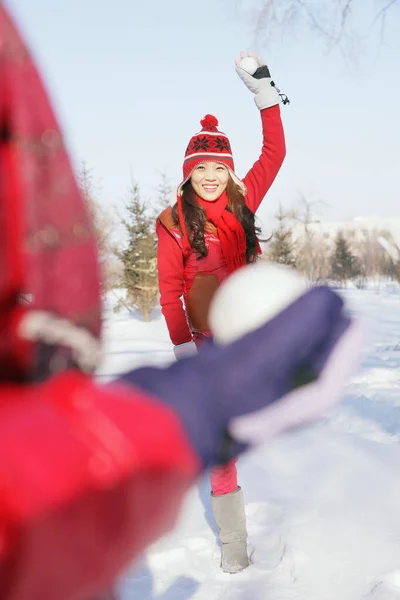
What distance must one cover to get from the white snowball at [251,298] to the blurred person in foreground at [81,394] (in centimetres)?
6

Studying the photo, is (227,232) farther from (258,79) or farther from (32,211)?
(32,211)

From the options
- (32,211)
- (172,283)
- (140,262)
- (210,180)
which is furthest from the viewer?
(140,262)

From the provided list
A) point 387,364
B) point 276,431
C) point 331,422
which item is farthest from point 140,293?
point 276,431

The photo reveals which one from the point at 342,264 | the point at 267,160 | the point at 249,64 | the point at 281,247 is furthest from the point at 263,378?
the point at 342,264

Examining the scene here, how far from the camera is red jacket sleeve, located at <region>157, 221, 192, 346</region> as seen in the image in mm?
2484

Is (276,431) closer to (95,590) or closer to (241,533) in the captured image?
(95,590)

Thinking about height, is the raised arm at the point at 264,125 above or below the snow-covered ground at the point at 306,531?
above

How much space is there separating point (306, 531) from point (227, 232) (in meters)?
1.39

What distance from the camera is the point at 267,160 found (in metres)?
2.78

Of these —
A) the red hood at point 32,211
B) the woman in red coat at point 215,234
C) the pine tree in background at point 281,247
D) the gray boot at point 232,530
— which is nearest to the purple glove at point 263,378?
the red hood at point 32,211

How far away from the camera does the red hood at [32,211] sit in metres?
0.52

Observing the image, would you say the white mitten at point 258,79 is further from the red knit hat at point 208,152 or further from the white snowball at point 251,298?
the white snowball at point 251,298

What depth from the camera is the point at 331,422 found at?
3.98 meters

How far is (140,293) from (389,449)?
11.9m
